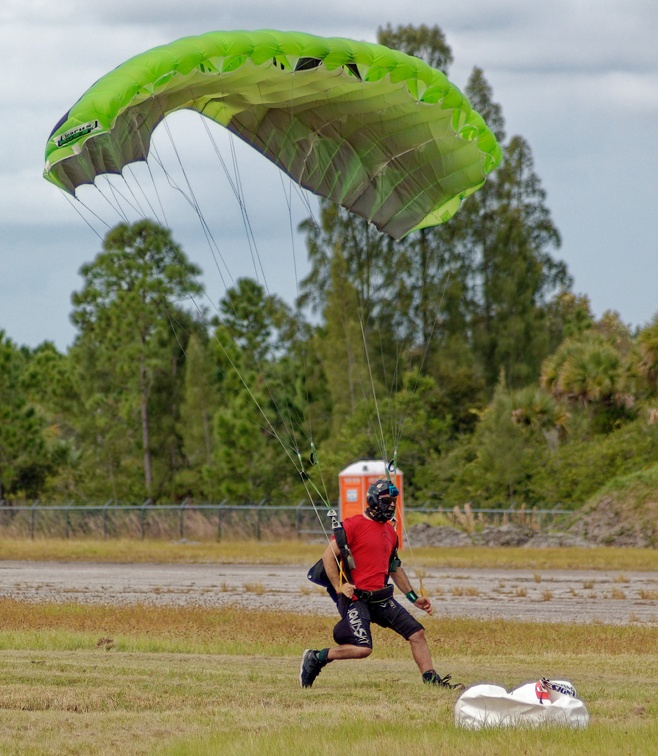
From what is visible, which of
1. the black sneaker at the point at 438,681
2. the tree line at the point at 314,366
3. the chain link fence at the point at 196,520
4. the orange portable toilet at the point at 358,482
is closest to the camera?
the black sneaker at the point at 438,681

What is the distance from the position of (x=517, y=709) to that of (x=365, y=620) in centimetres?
222

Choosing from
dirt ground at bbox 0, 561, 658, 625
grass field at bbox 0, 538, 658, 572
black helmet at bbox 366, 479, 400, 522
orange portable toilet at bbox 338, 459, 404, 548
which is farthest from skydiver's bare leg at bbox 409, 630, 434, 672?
orange portable toilet at bbox 338, 459, 404, 548

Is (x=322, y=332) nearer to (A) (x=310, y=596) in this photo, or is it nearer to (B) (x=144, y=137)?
(A) (x=310, y=596)

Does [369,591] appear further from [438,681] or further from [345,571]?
[438,681]

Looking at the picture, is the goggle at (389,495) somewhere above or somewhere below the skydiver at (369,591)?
above

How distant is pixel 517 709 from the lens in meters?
9.09

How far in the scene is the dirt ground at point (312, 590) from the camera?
2044 centimetres

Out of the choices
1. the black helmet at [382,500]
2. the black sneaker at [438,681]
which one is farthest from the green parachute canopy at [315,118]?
the black sneaker at [438,681]

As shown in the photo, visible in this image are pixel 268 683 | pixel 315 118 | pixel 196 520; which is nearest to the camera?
pixel 268 683

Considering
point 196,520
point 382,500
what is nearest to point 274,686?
point 382,500

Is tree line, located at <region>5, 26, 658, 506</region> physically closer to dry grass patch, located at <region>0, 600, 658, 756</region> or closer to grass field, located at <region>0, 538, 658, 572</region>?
grass field, located at <region>0, 538, 658, 572</region>

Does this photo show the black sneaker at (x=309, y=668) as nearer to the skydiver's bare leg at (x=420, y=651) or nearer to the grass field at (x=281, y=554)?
the skydiver's bare leg at (x=420, y=651)

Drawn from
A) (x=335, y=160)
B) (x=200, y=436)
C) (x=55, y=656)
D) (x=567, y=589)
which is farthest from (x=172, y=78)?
(x=200, y=436)

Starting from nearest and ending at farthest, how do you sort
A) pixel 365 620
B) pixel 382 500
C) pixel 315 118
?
pixel 365 620, pixel 382 500, pixel 315 118
